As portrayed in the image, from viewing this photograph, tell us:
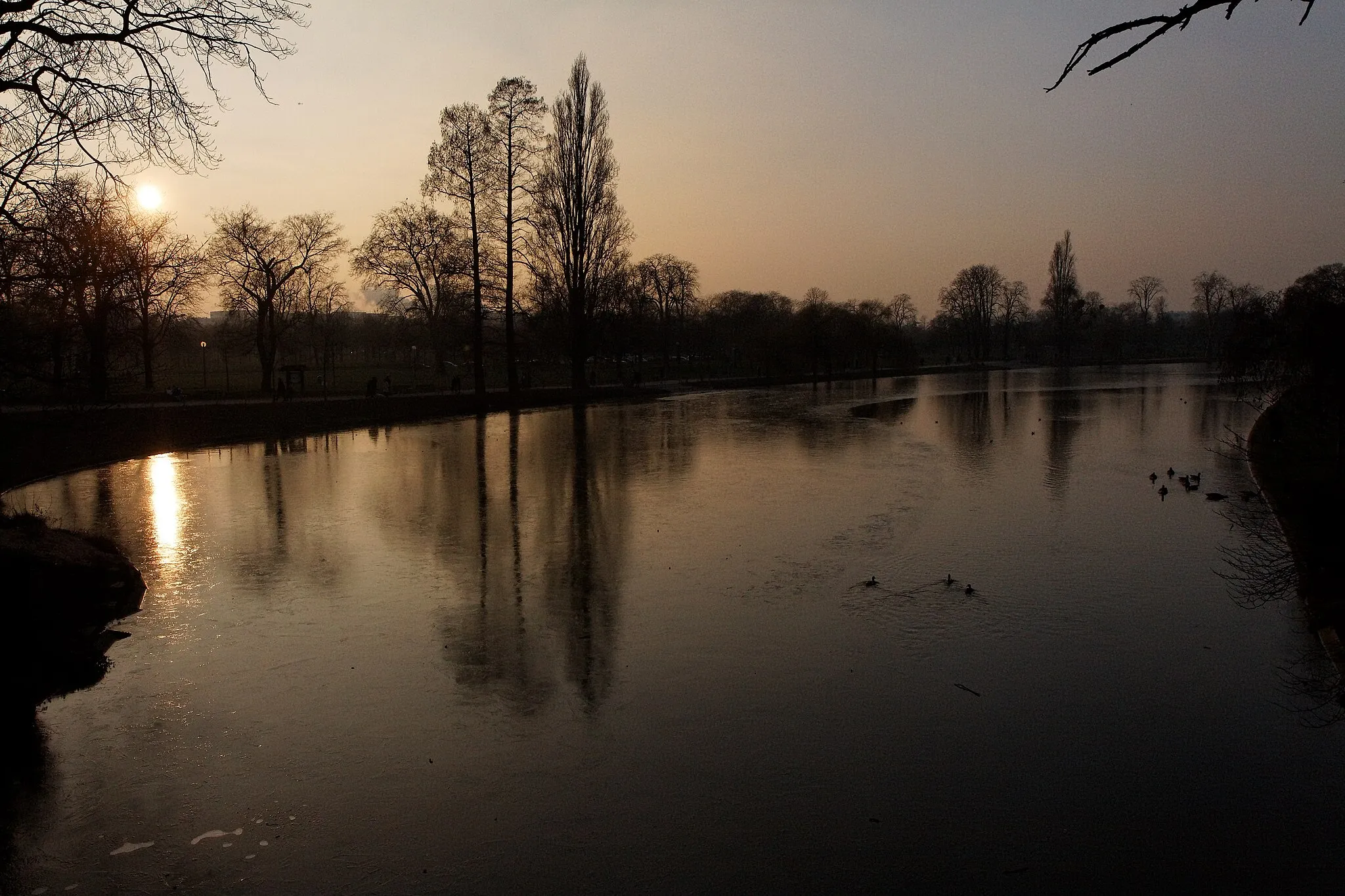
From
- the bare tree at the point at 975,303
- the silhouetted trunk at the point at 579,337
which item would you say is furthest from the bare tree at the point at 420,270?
the bare tree at the point at 975,303

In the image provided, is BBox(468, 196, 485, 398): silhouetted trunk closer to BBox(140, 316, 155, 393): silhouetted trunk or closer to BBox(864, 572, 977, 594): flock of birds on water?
BBox(140, 316, 155, 393): silhouetted trunk

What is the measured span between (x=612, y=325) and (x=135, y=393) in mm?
24378

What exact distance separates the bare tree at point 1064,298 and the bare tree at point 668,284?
155 ft

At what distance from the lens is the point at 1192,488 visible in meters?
15.7

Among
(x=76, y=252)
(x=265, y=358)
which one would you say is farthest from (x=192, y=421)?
(x=265, y=358)

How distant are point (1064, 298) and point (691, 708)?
117084mm

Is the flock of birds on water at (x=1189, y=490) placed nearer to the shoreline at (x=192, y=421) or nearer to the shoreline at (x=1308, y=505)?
the shoreline at (x=1308, y=505)

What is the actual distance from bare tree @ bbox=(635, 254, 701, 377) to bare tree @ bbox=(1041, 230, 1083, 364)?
155 ft

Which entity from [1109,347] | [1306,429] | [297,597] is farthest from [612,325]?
[1109,347]

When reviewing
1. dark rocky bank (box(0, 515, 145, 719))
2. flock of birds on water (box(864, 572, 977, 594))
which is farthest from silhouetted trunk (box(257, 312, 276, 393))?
flock of birds on water (box(864, 572, 977, 594))

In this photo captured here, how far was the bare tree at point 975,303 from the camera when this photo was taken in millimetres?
115500

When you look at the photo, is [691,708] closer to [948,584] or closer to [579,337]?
[948,584]

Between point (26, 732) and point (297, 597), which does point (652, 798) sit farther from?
point (297, 597)

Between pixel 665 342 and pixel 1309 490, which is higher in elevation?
pixel 665 342
